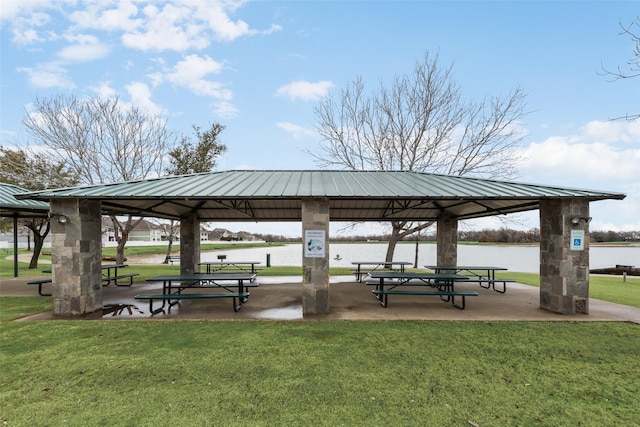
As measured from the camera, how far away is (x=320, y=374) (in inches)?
148

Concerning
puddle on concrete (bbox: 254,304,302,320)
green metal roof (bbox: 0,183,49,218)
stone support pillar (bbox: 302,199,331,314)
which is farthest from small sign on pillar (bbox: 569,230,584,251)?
green metal roof (bbox: 0,183,49,218)

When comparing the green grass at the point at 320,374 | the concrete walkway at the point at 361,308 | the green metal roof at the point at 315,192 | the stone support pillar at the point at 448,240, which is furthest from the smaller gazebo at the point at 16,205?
the stone support pillar at the point at 448,240

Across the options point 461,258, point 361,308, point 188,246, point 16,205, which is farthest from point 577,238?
point 461,258

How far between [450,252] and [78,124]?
1915 cm

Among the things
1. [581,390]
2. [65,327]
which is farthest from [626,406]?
[65,327]

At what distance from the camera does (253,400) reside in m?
3.20

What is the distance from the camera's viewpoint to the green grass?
2961 millimetres

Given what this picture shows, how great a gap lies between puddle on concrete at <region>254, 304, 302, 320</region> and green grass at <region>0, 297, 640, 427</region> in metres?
0.59

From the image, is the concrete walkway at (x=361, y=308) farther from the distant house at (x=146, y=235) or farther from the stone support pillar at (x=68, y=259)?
the distant house at (x=146, y=235)

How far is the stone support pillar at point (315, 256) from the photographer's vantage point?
6.55 meters

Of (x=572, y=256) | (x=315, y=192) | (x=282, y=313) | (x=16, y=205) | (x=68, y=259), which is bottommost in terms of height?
(x=282, y=313)

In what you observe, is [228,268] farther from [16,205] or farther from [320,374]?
[320,374]

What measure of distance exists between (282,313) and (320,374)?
3055mm

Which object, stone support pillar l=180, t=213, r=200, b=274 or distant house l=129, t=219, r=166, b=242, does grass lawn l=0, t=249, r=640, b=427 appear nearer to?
stone support pillar l=180, t=213, r=200, b=274
